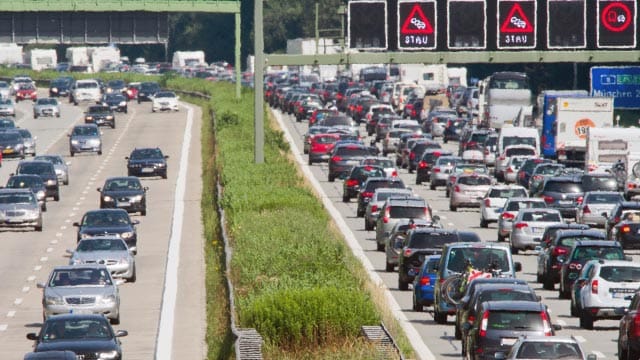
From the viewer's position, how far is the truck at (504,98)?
9256cm

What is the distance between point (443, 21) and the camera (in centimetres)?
6153

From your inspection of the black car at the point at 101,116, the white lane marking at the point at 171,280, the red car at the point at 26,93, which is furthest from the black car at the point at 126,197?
the red car at the point at 26,93

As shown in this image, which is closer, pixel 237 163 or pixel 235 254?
pixel 235 254

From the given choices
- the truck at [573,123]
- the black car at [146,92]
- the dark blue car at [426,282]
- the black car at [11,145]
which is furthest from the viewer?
the black car at [146,92]

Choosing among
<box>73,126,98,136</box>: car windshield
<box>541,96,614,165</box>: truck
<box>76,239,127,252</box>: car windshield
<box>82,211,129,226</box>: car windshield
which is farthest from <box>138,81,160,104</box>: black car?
<box>76,239,127,252</box>: car windshield

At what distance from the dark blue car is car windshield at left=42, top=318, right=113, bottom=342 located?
8986mm

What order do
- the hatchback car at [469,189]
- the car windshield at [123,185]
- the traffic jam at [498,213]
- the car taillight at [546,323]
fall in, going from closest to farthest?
1. the car taillight at [546,323]
2. the traffic jam at [498,213]
3. the car windshield at [123,185]
4. the hatchback car at [469,189]

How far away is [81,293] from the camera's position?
3475cm

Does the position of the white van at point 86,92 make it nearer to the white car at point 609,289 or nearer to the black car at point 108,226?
the black car at point 108,226

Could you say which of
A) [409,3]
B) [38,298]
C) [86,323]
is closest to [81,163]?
[409,3]

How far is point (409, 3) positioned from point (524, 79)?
1318 inches

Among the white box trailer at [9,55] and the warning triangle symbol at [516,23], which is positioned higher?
the warning triangle symbol at [516,23]

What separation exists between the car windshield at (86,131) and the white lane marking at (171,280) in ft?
25.8

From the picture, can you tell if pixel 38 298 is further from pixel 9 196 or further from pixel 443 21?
pixel 443 21
